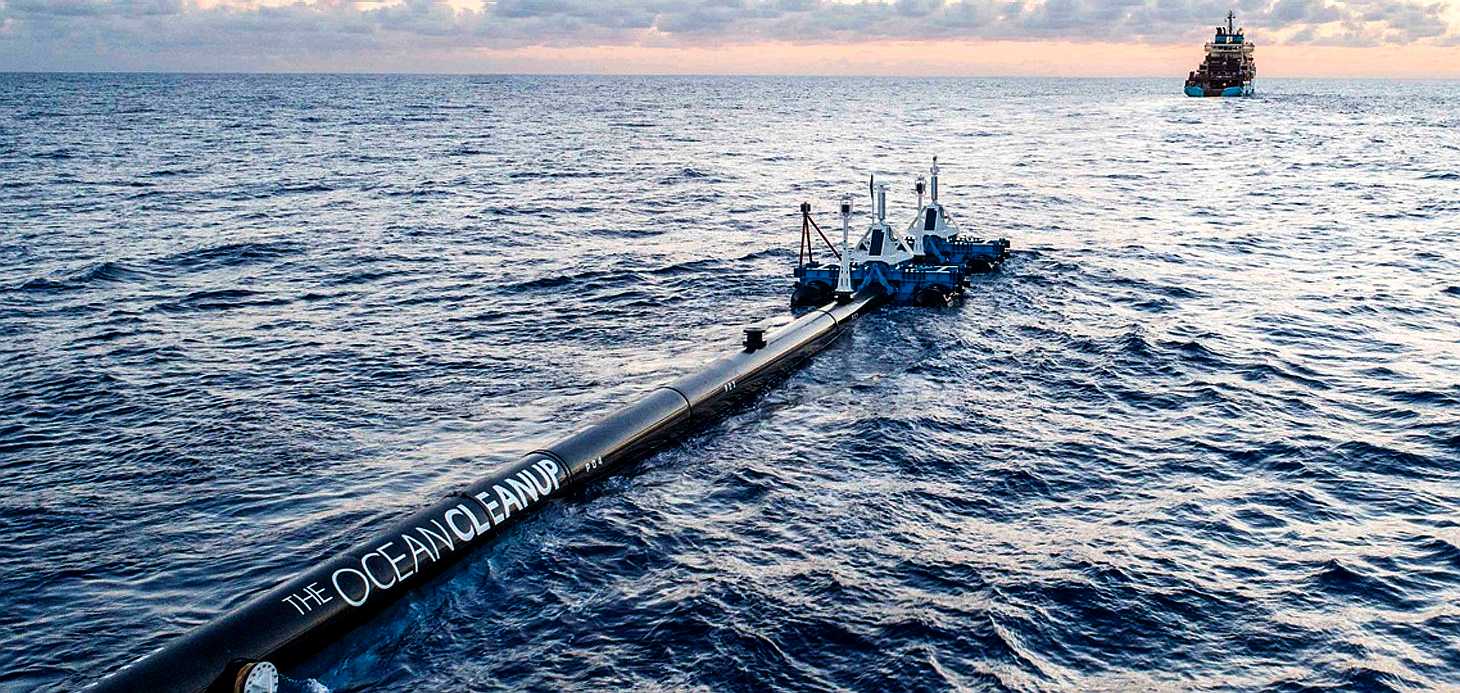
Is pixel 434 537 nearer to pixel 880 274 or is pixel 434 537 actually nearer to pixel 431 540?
pixel 431 540

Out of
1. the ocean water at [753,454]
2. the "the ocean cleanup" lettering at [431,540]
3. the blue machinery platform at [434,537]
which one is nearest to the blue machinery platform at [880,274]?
the ocean water at [753,454]

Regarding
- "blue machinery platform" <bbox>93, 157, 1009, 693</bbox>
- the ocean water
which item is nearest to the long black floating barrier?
"blue machinery platform" <bbox>93, 157, 1009, 693</bbox>

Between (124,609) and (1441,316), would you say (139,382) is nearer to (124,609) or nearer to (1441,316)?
(124,609)

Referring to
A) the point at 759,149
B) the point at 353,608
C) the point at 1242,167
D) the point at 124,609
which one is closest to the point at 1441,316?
the point at 353,608

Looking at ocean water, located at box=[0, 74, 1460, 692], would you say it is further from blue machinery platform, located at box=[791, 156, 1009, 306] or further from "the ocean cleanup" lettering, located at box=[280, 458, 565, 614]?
blue machinery platform, located at box=[791, 156, 1009, 306]

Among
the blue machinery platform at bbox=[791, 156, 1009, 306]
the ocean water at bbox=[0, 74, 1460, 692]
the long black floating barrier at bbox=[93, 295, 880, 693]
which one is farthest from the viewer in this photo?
the blue machinery platform at bbox=[791, 156, 1009, 306]
